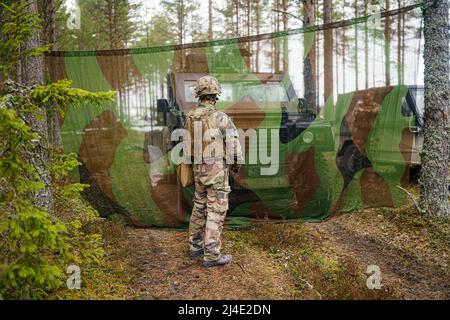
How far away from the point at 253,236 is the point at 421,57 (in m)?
3.53

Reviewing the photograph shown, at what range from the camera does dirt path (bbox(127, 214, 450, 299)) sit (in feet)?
12.9

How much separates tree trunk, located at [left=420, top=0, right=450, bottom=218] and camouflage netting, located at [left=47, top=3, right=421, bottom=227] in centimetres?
20

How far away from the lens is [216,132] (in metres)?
4.44

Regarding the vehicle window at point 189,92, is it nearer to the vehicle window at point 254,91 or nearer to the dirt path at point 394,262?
the vehicle window at point 254,91

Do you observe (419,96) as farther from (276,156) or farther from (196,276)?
(196,276)

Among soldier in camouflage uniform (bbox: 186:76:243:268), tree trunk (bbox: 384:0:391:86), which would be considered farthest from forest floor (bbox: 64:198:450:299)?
tree trunk (bbox: 384:0:391:86)

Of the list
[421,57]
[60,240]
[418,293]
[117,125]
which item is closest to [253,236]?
[418,293]

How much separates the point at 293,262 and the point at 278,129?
2191 mm

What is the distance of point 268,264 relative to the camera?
4.62m

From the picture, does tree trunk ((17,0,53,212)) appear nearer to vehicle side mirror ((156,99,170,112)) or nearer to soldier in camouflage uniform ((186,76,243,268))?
soldier in camouflage uniform ((186,76,243,268))

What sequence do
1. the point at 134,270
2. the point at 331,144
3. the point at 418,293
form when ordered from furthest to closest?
the point at 331,144 < the point at 134,270 < the point at 418,293

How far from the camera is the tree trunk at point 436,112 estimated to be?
5.41 meters

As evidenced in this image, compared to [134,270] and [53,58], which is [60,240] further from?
[53,58]

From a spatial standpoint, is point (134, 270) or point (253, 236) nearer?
point (134, 270)
